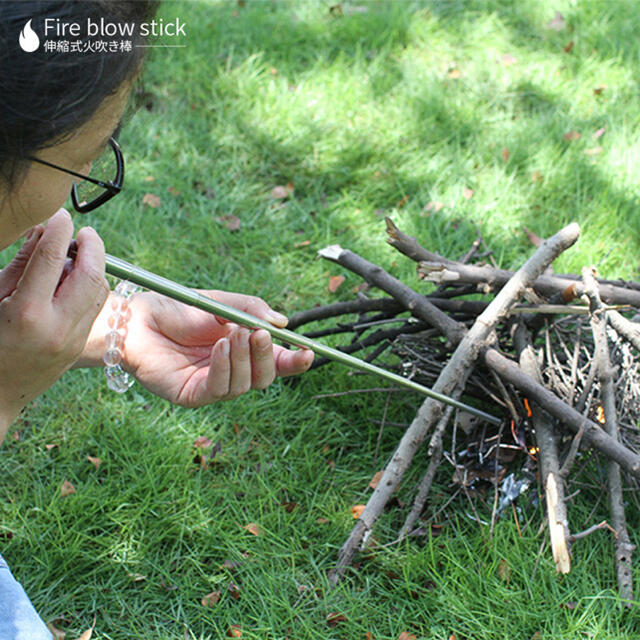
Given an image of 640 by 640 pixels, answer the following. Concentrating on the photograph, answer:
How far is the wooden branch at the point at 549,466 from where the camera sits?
2188 mm

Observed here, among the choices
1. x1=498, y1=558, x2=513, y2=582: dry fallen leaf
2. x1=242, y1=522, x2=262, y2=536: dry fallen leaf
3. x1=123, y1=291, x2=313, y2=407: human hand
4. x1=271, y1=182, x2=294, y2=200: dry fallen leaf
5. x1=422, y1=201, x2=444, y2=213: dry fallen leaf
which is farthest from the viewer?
x1=271, y1=182, x2=294, y2=200: dry fallen leaf

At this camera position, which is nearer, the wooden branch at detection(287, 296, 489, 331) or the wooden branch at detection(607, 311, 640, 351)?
the wooden branch at detection(607, 311, 640, 351)

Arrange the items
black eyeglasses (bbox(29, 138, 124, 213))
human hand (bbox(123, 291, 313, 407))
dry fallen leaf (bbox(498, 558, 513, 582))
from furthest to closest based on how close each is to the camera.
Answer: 1. dry fallen leaf (bbox(498, 558, 513, 582))
2. human hand (bbox(123, 291, 313, 407))
3. black eyeglasses (bbox(29, 138, 124, 213))

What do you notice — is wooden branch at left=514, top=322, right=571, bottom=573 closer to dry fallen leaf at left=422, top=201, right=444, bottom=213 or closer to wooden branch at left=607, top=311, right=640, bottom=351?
wooden branch at left=607, top=311, right=640, bottom=351

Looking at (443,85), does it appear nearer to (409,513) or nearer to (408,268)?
(408,268)

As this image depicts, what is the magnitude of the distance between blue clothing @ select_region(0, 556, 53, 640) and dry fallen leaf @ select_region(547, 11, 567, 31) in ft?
14.8

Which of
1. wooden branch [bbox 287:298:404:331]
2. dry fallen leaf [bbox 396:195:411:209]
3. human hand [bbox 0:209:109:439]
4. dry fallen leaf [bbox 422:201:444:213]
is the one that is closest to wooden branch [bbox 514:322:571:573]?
wooden branch [bbox 287:298:404:331]

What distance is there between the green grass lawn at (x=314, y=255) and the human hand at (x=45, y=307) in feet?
3.22

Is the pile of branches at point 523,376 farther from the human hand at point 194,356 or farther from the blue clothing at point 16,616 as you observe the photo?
the blue clothing at point 16,616

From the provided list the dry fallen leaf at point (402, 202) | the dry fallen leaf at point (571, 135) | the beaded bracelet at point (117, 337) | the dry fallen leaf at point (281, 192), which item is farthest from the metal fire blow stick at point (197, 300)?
the dry fallen leaf at point (571, 135)

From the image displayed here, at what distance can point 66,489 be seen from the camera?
2.62 meters

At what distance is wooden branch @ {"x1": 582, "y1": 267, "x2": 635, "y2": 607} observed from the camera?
2.22m

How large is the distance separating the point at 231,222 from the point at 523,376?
1.94 meters

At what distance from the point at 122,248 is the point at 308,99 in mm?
1478
